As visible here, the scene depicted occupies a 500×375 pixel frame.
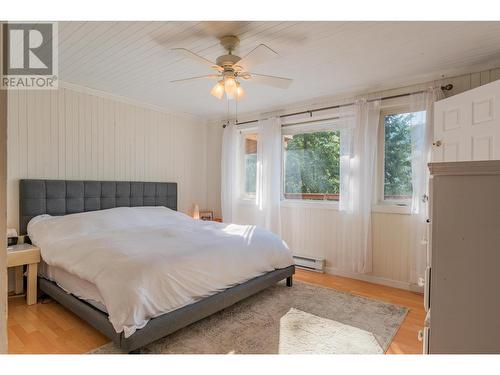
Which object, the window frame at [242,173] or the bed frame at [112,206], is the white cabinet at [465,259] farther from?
the window frame at [242,173]

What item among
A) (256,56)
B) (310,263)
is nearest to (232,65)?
(256,56)

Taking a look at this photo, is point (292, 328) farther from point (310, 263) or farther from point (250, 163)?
point (250, 163)

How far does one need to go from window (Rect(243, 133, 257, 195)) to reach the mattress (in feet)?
9.79

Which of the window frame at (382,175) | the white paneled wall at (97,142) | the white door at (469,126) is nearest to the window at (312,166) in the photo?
the window frame at (382,175)

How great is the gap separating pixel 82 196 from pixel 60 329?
1673 mm

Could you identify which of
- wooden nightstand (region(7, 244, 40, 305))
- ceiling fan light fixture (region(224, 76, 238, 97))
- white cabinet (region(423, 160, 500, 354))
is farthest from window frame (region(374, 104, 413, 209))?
wooden nightstand (region(7, 244, 40, 305))

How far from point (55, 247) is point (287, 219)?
9.63ft

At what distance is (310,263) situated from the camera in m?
4.01

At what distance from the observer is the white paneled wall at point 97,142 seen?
122 inches

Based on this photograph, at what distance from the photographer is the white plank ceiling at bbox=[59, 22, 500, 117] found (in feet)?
7.09

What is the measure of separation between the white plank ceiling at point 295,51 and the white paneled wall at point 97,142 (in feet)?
1.17
